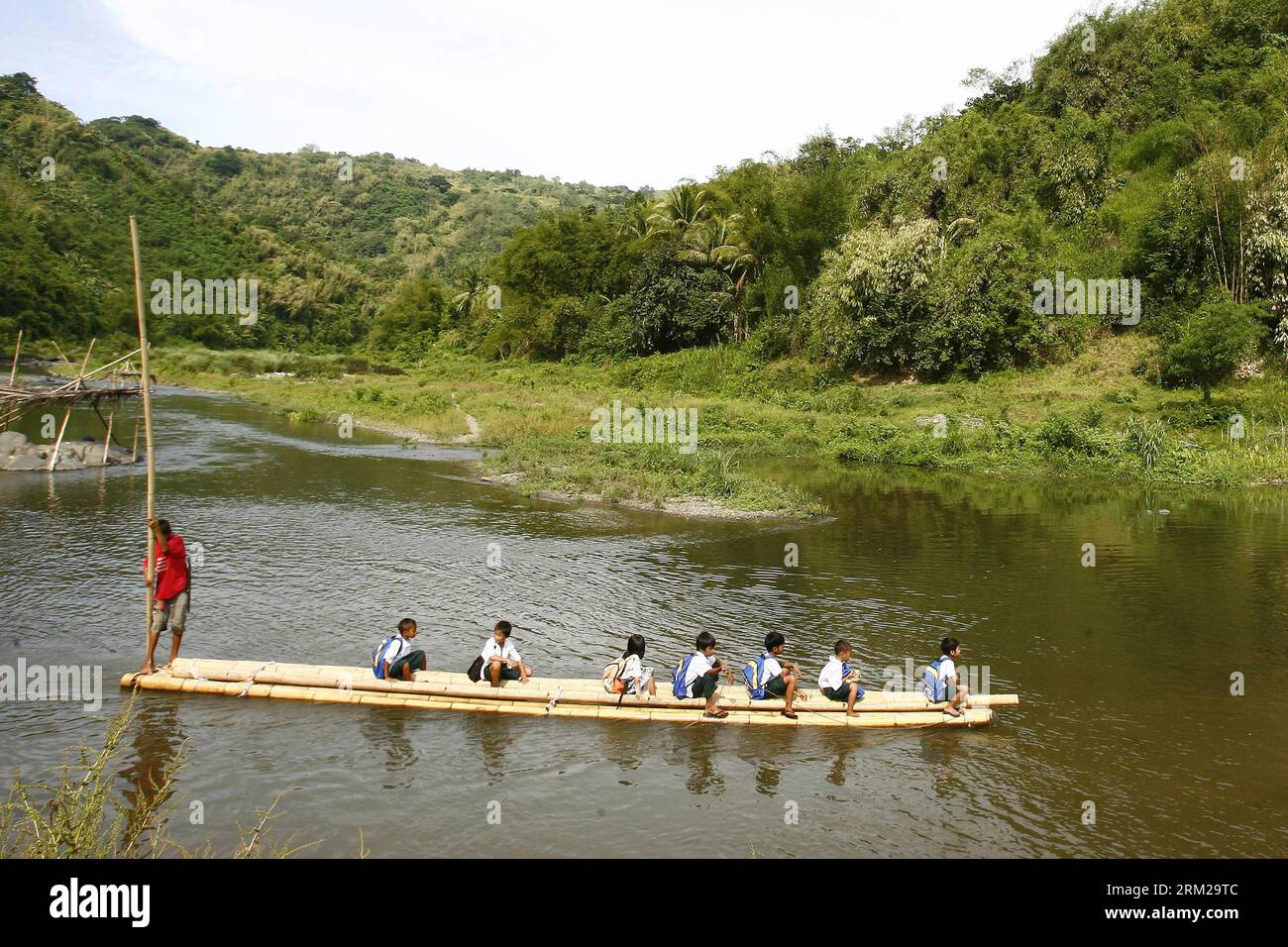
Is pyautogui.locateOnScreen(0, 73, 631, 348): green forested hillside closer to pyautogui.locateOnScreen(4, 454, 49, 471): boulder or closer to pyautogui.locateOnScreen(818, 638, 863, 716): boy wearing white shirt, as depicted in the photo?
pyautogui.locateOnScreen(4, 454, 49, 471): boulder

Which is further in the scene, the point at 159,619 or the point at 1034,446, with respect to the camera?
the point at 1034,446

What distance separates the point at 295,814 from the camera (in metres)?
9.56

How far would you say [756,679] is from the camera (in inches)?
483

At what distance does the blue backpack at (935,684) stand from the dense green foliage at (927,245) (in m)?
27.3

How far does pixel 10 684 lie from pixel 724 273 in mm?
48636

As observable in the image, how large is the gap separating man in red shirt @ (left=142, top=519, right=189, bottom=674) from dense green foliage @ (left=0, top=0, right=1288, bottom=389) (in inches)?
1339

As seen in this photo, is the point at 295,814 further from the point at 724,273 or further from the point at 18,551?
the point at 724,273

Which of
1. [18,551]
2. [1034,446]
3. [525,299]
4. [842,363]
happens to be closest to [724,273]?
[842,363]

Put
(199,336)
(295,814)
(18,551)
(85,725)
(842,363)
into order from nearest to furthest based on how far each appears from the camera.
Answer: (295,814) → (85,725) → (18,551) → (842,363) → (199,336)

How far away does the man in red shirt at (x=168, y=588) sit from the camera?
1252 centimetres

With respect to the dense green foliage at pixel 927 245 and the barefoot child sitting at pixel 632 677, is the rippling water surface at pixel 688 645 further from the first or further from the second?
the dense green foliage at pixel 927 245

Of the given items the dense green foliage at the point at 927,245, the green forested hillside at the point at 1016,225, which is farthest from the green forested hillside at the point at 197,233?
the green forested hillside at the point at 1016,225

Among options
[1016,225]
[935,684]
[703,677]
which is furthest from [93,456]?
[1016,225]
